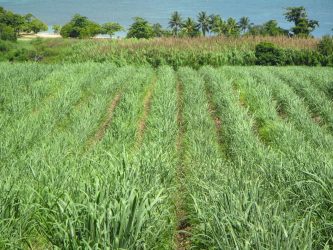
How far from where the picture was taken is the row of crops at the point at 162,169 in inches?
121

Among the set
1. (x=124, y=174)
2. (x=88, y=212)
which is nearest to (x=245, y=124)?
(x=124, y=174)

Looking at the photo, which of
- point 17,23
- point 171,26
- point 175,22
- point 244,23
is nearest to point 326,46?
point 175,22

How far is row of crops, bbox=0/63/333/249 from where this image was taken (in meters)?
3.06

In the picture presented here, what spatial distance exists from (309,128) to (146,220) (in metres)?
4.80

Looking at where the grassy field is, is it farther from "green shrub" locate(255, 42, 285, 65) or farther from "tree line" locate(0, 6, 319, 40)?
"tree line" locate(0, 6, 319, 40)

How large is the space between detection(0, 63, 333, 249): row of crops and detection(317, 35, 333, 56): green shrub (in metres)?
10.1

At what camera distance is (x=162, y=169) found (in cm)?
466

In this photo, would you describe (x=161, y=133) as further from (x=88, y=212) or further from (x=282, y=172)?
(x=88, y=212)

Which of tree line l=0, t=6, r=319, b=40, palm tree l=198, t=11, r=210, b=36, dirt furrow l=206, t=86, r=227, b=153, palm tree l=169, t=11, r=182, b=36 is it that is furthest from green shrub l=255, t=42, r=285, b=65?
palm tree l=169, t=11, r=182, b=36

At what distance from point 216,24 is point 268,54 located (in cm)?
5985

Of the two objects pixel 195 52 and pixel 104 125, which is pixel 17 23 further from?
pixel 104 125

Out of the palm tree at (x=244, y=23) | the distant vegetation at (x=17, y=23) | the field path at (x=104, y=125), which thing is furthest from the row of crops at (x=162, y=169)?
the palm tree at (x=244, y=23)

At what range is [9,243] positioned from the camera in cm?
307

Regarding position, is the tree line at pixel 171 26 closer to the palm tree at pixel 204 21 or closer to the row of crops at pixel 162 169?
the palm tree at pixel 204 21
